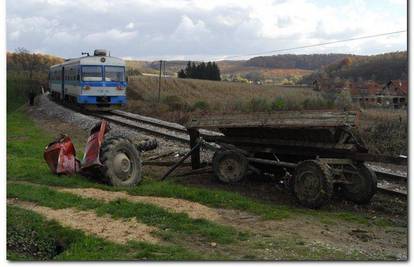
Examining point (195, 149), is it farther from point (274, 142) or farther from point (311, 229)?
point (311, 229)

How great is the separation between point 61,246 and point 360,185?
5.59m

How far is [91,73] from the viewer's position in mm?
27047

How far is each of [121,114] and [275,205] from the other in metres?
19.0

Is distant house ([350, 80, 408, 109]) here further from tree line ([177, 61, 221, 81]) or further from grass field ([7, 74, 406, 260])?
tree line ([177, 61, 221, 81])

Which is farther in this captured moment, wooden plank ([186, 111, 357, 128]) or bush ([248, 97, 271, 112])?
bush ([248, 97, 271, 112])

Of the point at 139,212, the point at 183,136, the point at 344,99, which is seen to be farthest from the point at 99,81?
the point at 139,212

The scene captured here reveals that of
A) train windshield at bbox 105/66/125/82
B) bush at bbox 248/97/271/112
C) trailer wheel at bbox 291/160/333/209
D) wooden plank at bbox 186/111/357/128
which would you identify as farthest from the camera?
bush at bbox 248/97/271/112

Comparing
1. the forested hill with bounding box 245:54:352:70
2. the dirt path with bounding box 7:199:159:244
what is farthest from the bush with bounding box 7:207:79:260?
the forested hill with bounding box 245:54:352:70

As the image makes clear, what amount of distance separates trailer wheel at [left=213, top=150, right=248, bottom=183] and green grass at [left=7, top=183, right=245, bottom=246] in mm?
2943

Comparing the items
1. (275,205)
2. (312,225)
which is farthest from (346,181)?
(312,225)

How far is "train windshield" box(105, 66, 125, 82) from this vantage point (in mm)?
27609

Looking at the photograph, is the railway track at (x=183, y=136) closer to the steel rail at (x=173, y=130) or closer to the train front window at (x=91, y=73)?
the steel rail at (x=173, y=130)

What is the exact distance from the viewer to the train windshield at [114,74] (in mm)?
27609

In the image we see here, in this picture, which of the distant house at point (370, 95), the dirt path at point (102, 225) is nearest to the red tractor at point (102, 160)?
the dirt path at point (102, 225)
